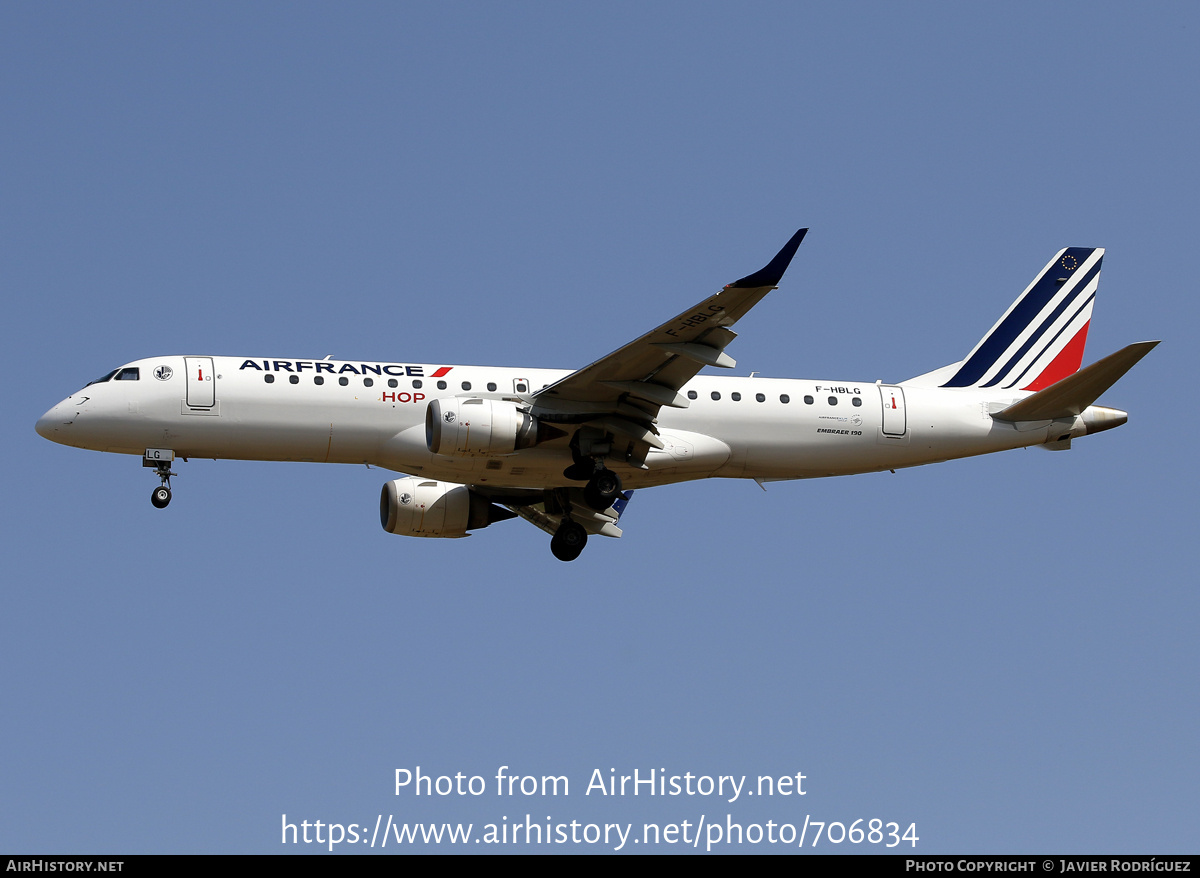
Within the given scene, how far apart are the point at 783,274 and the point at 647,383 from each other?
213 inches

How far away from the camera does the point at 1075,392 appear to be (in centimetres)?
3656

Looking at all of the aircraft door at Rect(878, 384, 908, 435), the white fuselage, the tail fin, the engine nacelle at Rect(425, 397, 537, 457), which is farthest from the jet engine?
the tail fin

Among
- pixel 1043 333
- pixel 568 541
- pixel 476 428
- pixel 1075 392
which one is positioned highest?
pixel 1043 333

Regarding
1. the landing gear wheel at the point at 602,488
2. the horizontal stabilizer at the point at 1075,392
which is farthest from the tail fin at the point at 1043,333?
the landing gear wheel at the point at 602,488

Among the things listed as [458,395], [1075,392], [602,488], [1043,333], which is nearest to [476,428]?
[458,395]

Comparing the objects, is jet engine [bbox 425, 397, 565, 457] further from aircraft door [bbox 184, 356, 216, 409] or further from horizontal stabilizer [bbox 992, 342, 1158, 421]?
horizontal stabilizer [bbox 992, 342, 1158, 421]

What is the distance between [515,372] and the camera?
3566 centimetres

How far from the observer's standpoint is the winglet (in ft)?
96.0

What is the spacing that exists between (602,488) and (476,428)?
11.5ft

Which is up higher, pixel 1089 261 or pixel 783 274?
pixel 1089 261

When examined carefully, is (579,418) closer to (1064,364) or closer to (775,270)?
(775,270)

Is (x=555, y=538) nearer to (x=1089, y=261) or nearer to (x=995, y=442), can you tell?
(x=995, y=442)
